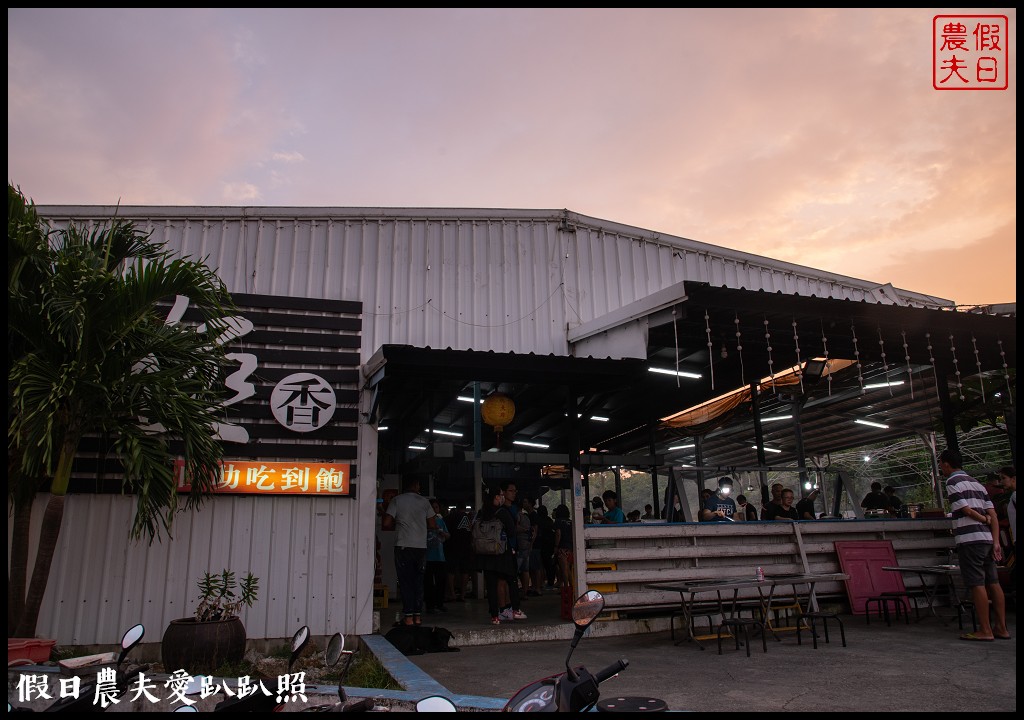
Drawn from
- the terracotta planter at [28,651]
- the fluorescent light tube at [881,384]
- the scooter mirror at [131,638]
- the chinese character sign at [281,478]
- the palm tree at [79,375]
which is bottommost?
the terracotta planter at [28,651]

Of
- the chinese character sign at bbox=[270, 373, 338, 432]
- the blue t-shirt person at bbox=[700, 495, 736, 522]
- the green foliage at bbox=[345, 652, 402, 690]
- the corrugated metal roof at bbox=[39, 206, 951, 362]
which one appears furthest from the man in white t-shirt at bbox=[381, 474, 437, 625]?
the blue t-shirt person at bbox=[700, 495, 736, 522]

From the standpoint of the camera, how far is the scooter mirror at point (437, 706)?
2.25m

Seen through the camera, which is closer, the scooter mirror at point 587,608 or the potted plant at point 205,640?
the scooter mirror at point 587,608

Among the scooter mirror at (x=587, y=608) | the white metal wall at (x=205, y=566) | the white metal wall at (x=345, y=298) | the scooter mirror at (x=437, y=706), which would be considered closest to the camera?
the scooter mirror at (x=437, y=706)

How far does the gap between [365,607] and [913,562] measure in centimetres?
734

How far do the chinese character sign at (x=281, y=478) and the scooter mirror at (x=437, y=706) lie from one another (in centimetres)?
594

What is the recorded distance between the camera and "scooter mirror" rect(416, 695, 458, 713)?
88.7 inches

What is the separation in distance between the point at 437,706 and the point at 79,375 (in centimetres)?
504

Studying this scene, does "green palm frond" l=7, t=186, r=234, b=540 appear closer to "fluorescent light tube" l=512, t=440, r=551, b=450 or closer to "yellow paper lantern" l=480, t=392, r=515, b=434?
"yellow paper lantern" l=480, t=392, r=515, b=434

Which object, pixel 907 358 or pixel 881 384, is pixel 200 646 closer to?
pixel 907 358

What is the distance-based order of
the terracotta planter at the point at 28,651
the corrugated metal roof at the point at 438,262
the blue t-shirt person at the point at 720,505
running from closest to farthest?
1. the terracotta planter at the point at 28,651
2. the corrugated metal roof at the point at 438,262
3. the blue t-shirt person at the point at 720,505

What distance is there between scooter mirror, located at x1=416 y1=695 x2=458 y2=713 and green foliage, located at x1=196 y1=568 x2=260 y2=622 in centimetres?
524

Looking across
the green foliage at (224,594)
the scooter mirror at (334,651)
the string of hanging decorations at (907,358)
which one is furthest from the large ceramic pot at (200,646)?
the string of hanging decorations at (907,358)

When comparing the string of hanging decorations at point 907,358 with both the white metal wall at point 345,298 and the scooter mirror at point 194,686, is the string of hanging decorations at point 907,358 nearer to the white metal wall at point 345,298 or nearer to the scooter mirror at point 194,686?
the white metal wall at point 345,298
